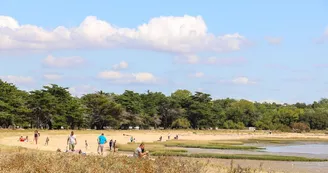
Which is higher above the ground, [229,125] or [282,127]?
[229,125]

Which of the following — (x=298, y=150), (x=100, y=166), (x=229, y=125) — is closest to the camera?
(x=100, y=166)

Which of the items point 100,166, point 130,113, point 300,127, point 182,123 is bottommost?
point 100,166

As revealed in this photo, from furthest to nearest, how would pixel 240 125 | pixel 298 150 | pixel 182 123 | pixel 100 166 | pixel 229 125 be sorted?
pixel 240 125 → pixel 229 125 → pixel 182 123 → pixel 298 150 → pixel 100 166

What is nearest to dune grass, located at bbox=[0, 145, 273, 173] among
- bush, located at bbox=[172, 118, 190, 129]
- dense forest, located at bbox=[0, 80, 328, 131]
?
dense forest, located at bbox=[0, 80, 328, 131]

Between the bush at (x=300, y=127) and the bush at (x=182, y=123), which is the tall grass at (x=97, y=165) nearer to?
the bush at (x=182, y=123)

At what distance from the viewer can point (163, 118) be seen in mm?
134250

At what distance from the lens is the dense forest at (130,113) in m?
90.8

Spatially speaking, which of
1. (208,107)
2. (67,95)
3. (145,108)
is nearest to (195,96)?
(208,107)

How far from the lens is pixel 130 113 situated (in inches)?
4557

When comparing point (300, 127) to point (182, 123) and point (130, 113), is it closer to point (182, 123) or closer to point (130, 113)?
point (182, 123)

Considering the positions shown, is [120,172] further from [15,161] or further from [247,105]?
[247,105]

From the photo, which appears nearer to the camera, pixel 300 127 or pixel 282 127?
pixel 300 127

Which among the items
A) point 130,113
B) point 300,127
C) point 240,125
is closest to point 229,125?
point 240,125

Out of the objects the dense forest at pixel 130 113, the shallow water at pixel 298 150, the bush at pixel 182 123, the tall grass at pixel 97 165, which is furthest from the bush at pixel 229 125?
the tall grass at pixel 97 165
